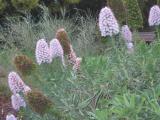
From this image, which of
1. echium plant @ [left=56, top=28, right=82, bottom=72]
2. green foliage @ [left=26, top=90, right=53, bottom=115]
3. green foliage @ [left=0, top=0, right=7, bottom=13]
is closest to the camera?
green foliage @ [left=26, top=90, right=53, bottom=115]

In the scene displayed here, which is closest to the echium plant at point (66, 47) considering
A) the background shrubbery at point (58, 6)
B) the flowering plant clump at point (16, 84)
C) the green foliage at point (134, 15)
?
the flowering plant clump at point (16, 84)

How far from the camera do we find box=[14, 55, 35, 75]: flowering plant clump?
401 centimetres

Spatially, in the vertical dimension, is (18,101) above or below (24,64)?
below

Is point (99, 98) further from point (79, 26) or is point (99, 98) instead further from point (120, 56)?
point (79, 26)

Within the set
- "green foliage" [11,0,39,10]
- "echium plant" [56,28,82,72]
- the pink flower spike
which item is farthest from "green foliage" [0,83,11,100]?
"green foliage" [11,0,39,10]

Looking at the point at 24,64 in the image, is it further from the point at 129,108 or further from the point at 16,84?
the point at 129,108

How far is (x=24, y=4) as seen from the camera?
10773 mm

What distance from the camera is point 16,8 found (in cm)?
1090

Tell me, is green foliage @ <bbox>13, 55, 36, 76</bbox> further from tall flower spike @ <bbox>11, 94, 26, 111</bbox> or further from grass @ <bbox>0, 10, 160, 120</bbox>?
tall flower spike @ <bbox>11, 94, 26, 111</bbox>

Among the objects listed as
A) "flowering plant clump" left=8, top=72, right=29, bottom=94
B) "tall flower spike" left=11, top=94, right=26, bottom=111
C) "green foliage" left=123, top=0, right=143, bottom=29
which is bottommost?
"tall flower spike" left=11, top=94, right=26, bottom=111

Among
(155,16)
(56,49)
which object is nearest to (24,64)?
(56,49)

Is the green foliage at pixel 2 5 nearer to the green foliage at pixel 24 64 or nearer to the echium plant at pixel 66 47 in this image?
the echium plant at pixel 66 47

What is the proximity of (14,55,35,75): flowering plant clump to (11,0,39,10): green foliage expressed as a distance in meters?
6.74

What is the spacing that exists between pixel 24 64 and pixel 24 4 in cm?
685
